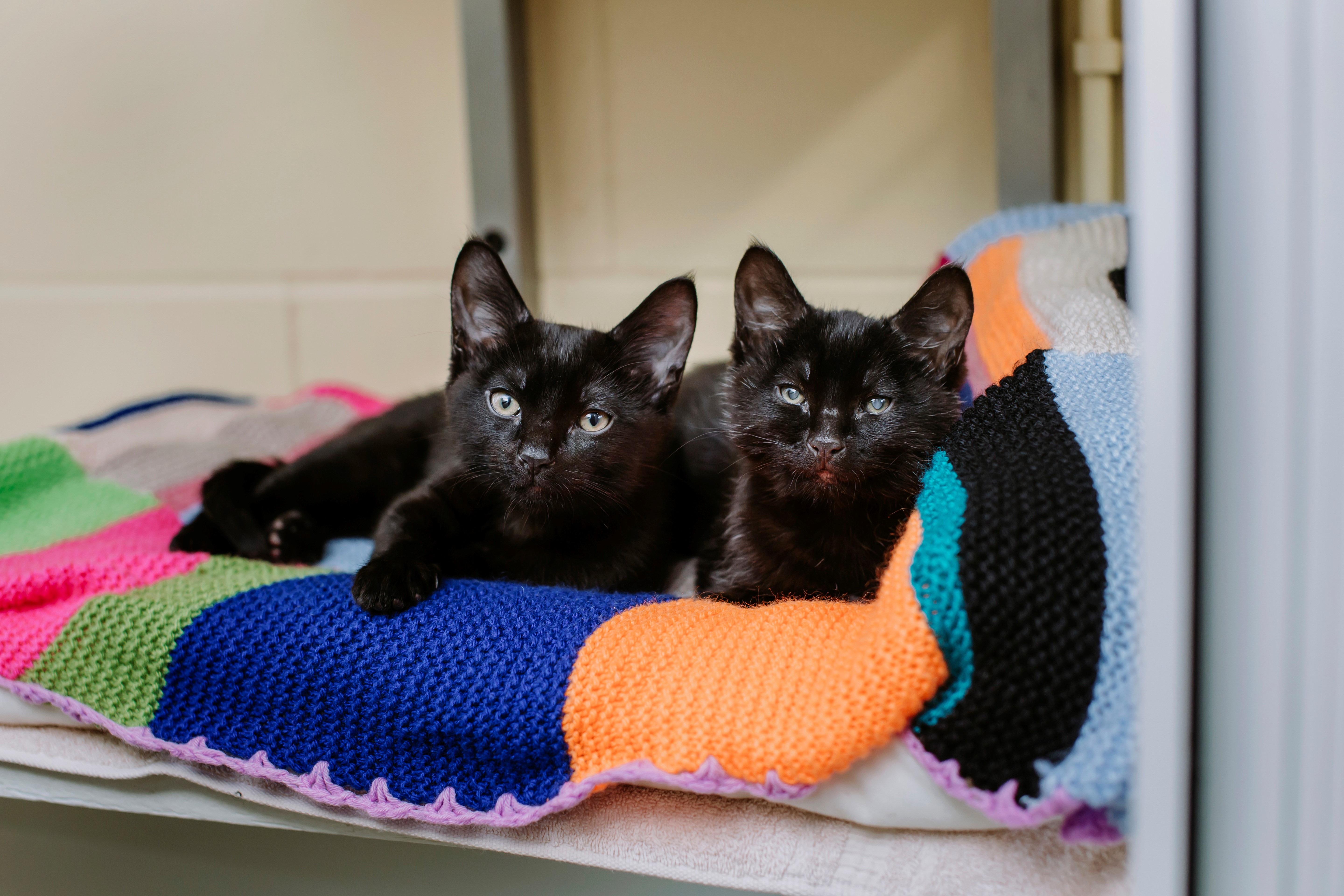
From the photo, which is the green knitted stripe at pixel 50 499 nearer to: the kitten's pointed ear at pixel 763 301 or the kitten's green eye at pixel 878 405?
the kitten's pointed ear at pixel 763 301

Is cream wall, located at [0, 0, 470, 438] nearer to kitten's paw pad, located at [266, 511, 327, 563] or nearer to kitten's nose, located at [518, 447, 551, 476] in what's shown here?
kitten's paw pad, located at [266, 511, 327, 563]

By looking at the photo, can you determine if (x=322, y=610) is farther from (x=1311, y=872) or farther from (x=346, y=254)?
(x=346, y=254)

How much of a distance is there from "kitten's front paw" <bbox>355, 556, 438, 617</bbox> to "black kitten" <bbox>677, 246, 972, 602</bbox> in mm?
341

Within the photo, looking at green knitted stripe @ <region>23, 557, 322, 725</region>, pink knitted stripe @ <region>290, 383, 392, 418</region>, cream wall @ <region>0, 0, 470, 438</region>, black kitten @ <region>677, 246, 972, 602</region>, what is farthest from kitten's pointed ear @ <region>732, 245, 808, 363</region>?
cream wall @ <region>0, 0, 470, 438</region>

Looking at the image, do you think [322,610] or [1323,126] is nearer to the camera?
[1323,126]

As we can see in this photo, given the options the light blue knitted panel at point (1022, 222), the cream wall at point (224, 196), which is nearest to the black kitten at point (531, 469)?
the light blue knitted panel at point (1022, 222)

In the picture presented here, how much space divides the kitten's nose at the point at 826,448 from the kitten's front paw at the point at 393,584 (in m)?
0.42

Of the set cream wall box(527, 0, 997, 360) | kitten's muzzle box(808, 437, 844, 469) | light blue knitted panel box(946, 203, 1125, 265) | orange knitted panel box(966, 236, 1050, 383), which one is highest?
cream wall box(527, 0, 997, 360)

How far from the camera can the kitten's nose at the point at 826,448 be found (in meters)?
0.91

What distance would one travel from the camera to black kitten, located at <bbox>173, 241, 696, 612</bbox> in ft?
3.39

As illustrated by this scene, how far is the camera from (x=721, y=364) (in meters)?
1.54

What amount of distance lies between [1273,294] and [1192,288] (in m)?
0.04

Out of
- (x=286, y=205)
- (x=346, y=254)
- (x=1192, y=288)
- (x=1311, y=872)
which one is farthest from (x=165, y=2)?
(x=1311, y=872)

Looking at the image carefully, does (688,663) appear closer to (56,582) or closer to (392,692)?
(392,692)
